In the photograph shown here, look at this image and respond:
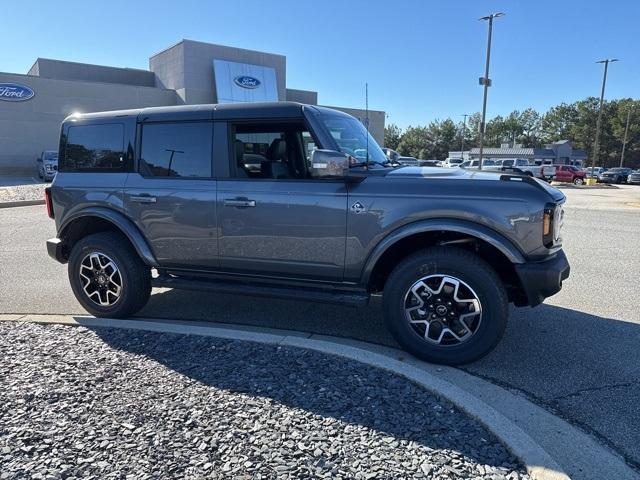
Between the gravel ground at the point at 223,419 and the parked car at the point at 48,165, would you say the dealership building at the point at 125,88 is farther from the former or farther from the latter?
the gravel ground at the point at 223,419

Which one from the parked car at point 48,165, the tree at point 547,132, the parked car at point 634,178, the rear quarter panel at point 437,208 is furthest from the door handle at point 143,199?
the tree at point 547,132

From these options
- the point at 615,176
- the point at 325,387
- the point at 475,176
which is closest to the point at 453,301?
the point at 475,176

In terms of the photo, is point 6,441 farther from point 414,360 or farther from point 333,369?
point 414,360

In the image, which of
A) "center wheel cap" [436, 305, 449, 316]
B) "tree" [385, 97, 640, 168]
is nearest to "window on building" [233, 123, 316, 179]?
"center wheel cap" [436, 305, 449, 316]

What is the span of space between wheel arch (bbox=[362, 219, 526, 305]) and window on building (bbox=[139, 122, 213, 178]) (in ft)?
5.63

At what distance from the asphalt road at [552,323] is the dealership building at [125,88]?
2674cm

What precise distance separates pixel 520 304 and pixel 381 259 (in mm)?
1193

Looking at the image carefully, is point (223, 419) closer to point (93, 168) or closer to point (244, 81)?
point (93, 168)

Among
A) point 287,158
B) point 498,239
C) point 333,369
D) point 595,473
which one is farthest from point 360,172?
point 595,473

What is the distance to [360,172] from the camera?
389 centimetres

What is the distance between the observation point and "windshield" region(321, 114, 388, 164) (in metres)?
4.25

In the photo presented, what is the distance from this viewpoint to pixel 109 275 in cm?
468

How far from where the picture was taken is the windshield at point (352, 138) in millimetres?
4250

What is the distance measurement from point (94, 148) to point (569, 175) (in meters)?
39.1
